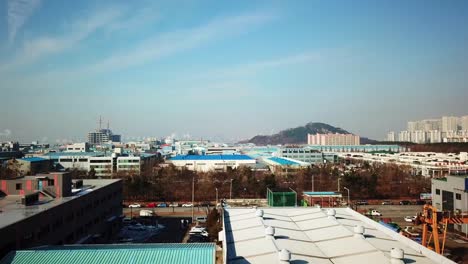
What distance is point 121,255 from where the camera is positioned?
3.80 m

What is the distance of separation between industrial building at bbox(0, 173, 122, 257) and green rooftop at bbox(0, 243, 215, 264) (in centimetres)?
135

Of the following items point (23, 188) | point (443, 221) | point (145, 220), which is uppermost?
point (23, 188)

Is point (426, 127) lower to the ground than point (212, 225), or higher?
higher

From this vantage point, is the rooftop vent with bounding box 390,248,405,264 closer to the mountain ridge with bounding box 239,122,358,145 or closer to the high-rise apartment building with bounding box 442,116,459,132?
the high-rise apartment building with bounding box 442,116,459,132

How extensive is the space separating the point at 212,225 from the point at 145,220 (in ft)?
11.0

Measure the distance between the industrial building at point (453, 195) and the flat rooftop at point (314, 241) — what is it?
4.64m

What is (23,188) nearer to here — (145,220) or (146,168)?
(145,220)

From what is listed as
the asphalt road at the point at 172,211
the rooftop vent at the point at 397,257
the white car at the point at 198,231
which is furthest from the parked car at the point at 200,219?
the rooftop vent at the point at 397,257

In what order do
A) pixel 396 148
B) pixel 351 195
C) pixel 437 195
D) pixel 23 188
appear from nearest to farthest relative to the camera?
1. pixel 23 188
2. pixel 437 195
3. pixel 351 195
4. pixel 396 148

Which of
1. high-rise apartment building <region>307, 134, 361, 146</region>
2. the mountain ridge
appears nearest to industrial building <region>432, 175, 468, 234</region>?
high-rise apartment building <region>307, 134, 361, 146</region>

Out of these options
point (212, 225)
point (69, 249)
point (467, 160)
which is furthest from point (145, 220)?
point (467, 160)

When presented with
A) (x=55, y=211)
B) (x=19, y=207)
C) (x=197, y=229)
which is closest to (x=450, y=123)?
(x=197, y=229)

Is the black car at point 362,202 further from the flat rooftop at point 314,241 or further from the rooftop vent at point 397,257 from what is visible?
the rooftop vent at point 397,257

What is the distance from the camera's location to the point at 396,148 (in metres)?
39.2
